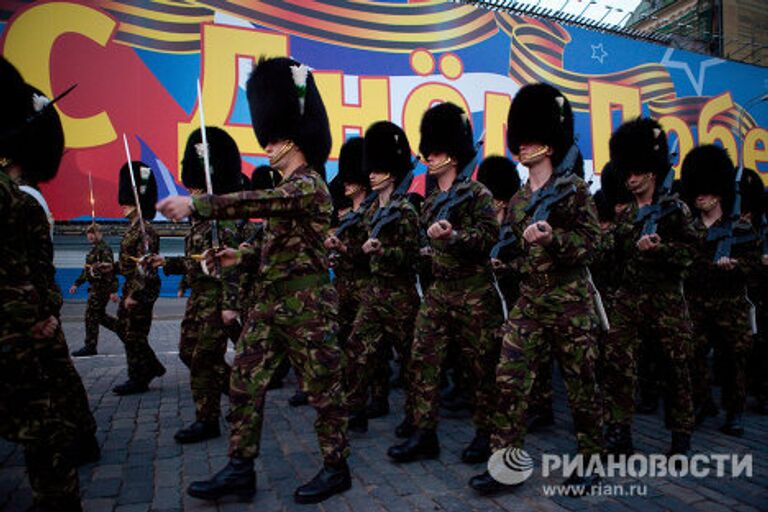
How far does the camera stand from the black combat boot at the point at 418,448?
3754 millimetres

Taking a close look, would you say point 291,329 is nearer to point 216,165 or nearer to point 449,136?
point 449,136

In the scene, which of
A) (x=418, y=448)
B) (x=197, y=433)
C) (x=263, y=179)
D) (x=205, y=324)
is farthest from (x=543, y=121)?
(x=263, y=179)

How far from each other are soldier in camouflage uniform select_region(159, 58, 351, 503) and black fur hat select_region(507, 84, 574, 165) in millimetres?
1648

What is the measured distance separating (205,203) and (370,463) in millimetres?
2243

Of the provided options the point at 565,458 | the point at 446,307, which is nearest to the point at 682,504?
the point at 565,458

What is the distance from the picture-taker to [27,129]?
3338mm

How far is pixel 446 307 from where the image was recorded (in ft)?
12.8

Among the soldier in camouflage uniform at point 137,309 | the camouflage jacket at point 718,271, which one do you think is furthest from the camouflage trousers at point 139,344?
the camouflage jacket at point 718,271

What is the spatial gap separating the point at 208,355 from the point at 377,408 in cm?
175

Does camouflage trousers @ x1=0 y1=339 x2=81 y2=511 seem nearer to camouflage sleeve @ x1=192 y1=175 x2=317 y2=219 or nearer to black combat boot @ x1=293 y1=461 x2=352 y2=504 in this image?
camouflage sleeve @ x1=192 y1=175 x2=317 y2=219

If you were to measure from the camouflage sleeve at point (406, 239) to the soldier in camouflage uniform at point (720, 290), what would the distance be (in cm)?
263

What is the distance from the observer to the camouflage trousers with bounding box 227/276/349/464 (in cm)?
313

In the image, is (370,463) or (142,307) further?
(142,307)

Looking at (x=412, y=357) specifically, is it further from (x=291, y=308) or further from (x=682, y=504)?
(x=682, y=504)
